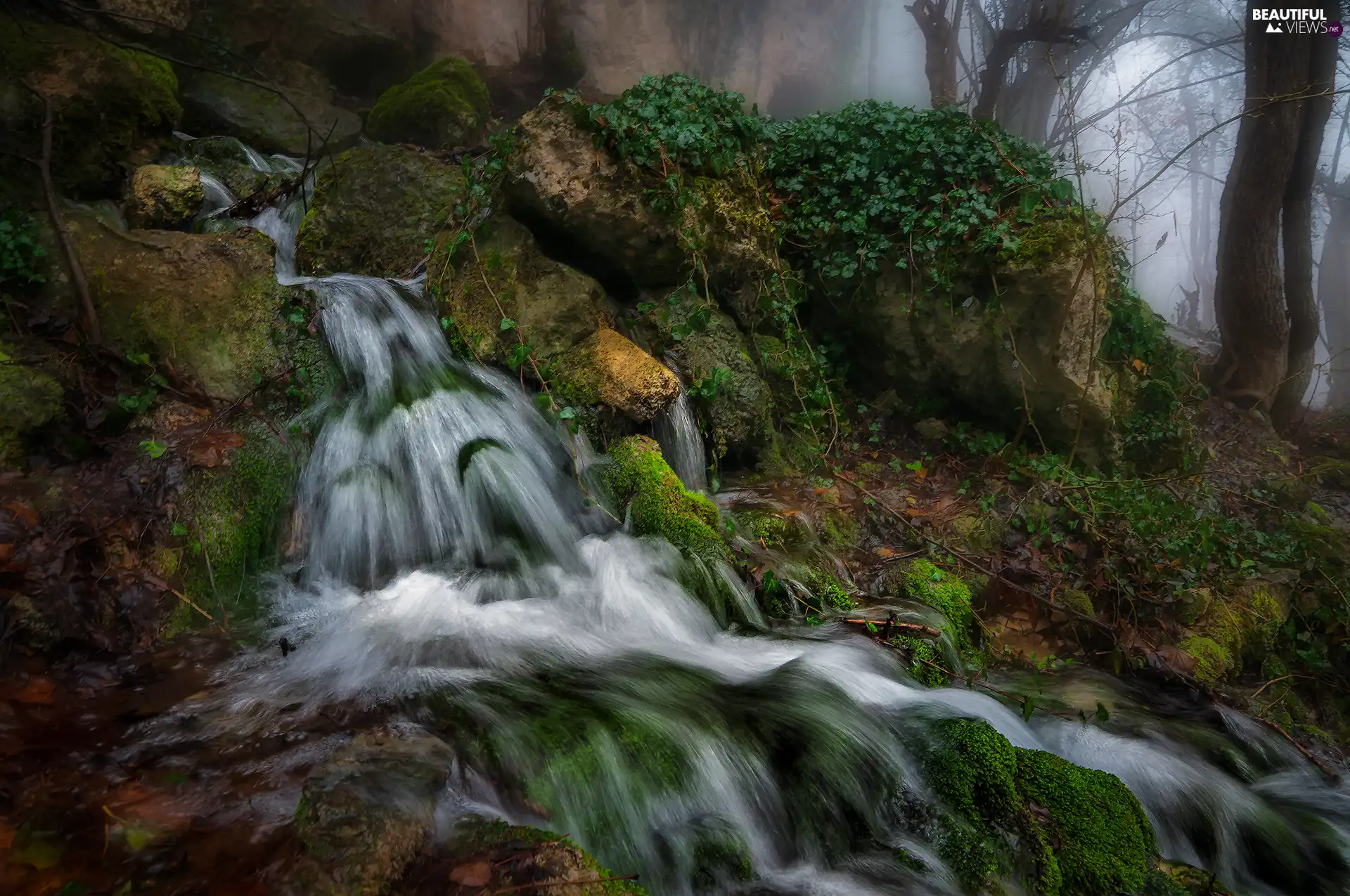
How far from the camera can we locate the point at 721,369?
5.83 m

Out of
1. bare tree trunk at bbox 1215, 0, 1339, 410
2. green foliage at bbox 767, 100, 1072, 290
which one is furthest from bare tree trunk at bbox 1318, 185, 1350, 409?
green foliage at bbox 767, 100, 1072, 290

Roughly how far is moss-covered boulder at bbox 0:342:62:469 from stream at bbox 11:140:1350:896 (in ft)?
4.49

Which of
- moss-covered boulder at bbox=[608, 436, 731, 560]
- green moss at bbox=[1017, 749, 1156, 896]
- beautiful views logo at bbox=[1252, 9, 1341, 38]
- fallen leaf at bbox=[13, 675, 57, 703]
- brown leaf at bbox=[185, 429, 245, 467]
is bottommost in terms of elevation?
green moss at bbox=[1017, 749, 1156, 896]

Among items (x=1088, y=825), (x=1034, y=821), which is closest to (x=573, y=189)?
(x=1034, y=821)

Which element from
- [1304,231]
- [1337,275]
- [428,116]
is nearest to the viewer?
[1304,231]

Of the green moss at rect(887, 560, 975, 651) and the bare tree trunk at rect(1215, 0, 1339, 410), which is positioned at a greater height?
the bare tree trunk at rect(1215, 0, 1339, 410)

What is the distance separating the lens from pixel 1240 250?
8688 millimetres

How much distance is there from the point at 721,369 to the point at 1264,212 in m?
7.82

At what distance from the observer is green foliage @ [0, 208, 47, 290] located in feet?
14.6

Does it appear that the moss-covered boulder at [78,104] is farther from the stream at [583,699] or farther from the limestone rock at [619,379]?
the limestone rock at [619,379]

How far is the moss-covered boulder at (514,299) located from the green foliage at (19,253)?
253cm

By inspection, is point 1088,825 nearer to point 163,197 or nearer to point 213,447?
point 213,447

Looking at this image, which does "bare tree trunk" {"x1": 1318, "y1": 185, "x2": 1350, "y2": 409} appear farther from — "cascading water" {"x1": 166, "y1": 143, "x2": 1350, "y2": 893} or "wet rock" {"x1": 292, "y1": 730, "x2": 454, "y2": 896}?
"wet rock" {"x1": 292, "y1": 730, "x2": 454, "y2": 896}

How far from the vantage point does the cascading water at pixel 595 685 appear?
2580 millimetres
